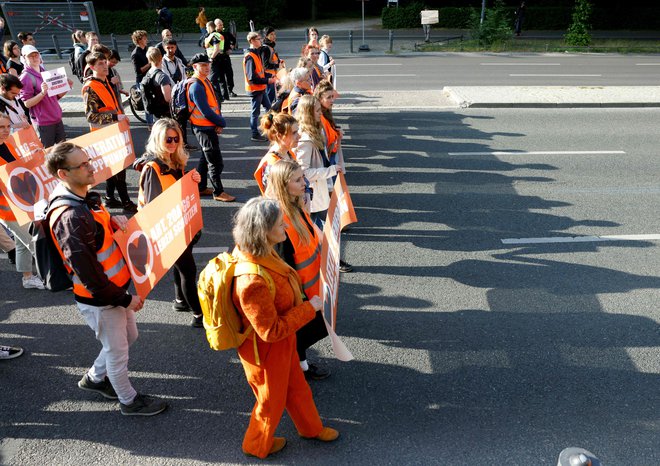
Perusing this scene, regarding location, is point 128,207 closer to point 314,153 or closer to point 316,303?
point 314,153

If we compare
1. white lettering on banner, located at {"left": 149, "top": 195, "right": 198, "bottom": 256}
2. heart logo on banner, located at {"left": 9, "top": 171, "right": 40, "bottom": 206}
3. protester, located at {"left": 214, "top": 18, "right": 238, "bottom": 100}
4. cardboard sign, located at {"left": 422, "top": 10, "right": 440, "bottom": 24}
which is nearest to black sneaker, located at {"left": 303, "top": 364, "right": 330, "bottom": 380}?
white lettering on banner, located at {"left": 149, "top": 195, "right": 198, "bottom": 256}

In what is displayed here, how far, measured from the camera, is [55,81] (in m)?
7.84

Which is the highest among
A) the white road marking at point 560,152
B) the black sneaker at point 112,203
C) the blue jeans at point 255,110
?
the blue jeans at point 255,110

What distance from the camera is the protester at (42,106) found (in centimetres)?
777

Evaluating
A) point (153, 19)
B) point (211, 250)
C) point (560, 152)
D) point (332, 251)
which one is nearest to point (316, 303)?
point (332, 251)

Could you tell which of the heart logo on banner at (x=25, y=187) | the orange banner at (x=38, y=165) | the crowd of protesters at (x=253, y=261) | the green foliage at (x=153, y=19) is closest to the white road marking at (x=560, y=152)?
the crowd of protesters at (x=253, y=261)

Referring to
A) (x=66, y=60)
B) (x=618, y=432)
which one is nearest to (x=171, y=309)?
(x=618, y=432)

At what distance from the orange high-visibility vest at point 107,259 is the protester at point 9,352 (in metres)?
1.53

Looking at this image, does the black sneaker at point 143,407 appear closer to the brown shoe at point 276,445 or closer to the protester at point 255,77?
the brown shoe at point 276,445

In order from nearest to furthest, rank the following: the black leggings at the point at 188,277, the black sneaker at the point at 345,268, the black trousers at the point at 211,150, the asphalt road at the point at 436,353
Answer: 1. the asphalt road at the point at 436,353
2. the black leggings at the point at 188,277
3. the black sneaker at the point at 345,268
4. the black trousers at the point at 211,150

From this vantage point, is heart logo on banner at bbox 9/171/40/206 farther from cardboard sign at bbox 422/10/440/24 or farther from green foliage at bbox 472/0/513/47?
cardboard sign at bbox 422/10/440/24

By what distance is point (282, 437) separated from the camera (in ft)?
11.9

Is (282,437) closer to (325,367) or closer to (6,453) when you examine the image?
(325,367)

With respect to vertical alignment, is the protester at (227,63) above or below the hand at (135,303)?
above
